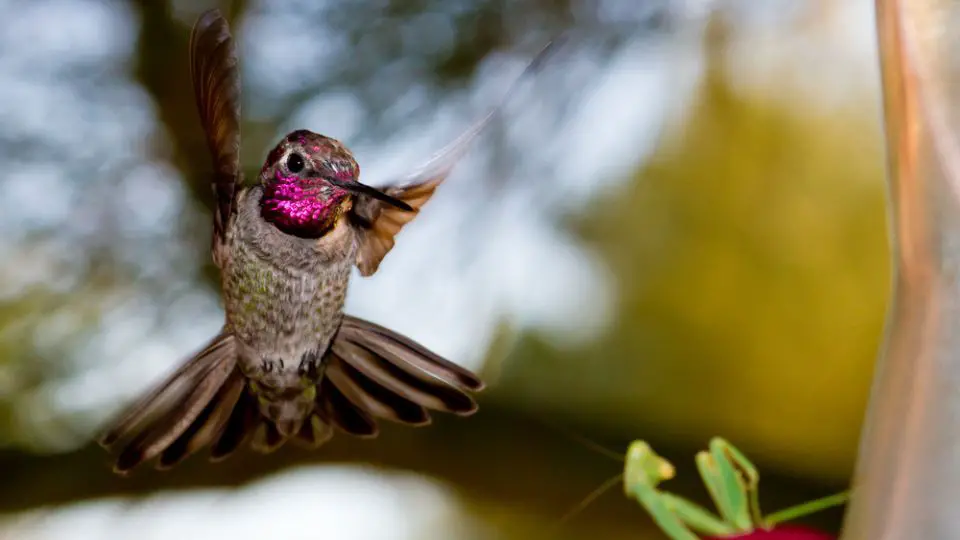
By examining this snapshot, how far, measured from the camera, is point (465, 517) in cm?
71

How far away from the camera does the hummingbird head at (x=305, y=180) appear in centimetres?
27

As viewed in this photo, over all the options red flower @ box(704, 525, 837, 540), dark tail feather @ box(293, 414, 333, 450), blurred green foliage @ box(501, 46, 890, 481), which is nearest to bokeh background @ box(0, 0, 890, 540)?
blurred green foliage @ box(501, 46, 890, 481)

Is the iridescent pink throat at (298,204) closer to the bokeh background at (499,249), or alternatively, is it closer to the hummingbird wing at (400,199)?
the hummingbird wing at (400,199)

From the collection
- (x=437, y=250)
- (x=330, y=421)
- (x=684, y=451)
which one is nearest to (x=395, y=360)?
(x=330, y=421)

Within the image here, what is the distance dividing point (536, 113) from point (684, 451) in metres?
0.32

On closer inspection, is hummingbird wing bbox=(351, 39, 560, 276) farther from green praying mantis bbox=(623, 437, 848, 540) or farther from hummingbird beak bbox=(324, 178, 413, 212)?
green praying mantis bbox=(623, 437, 848, 540)

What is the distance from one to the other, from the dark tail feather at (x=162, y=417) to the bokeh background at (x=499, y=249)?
285 mm

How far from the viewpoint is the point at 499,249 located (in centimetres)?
73

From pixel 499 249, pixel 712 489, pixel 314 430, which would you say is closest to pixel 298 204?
pixel 314 430

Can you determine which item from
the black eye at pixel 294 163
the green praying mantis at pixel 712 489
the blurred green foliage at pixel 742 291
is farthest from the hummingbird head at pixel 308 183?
the blurred green foliage at pixel 742 291

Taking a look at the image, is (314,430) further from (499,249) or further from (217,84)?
(499,249)

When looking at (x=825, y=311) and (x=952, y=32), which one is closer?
(x=952, y=32)

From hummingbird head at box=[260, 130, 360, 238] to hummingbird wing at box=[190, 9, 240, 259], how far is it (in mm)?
16

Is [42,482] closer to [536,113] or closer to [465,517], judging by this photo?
[465,517]
